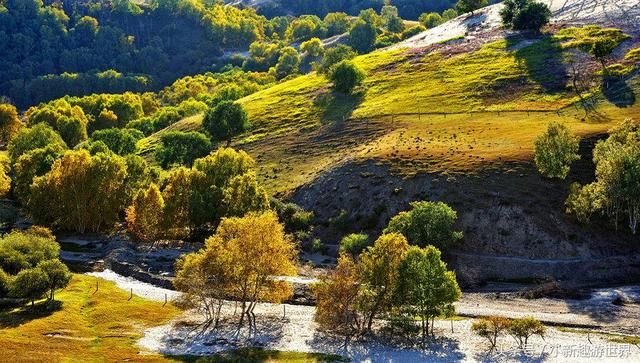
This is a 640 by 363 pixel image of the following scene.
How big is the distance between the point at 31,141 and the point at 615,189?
518 ft

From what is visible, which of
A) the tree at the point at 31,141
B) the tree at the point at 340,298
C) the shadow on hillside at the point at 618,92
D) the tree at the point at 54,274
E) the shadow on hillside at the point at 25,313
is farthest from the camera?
the tree at the point at 31,141

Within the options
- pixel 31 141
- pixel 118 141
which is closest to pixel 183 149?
pixel 118 141

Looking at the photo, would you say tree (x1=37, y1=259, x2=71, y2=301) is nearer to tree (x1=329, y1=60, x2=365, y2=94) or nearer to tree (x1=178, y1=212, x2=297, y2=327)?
tree (x1=178, y1=212, x2=297, y2=327)

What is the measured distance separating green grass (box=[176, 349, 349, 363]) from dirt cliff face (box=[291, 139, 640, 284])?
38681mm

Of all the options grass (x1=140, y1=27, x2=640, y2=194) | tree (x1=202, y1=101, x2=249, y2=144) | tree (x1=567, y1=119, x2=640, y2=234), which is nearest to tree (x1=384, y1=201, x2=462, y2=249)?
grass (x1=140, y1=27, x2=640, y2=194)

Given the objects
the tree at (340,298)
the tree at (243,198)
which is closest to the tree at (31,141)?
the tree at (243,198)

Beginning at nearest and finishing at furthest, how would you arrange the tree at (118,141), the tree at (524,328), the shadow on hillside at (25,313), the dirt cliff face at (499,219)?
the tree at (524,328)
the shadow on hillside at (25,313)
the dirt cliff face at (499,219)
the tree at (118,141)

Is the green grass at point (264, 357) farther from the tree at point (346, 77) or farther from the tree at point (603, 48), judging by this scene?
the tree at point (603, 48)

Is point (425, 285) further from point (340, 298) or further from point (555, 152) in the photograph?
point (555, 152)

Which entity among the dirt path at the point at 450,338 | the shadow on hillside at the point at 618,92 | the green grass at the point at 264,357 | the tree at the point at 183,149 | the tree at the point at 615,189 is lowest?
the green grass at the point at 264,357

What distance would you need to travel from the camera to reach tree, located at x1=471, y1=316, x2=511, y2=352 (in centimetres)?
7538

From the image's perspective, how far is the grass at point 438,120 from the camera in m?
136

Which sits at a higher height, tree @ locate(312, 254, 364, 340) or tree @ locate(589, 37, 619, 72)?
tree @ locate(589, 37, 619, 72)

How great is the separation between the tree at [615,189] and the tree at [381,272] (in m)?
45.6
